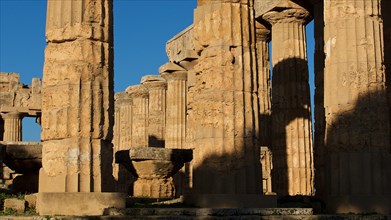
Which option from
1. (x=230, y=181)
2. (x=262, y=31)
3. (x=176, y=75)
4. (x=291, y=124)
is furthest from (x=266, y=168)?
(x=230, y=181)

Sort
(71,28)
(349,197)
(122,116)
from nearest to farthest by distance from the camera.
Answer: (71,28) < (349,197) < (122,116)

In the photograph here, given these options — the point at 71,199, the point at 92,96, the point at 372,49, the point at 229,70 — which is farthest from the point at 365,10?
the point at 71,199

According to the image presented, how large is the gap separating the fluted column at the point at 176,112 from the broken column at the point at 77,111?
14.8 metres

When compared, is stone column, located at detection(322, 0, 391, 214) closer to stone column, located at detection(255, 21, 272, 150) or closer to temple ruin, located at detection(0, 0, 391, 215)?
temple ruin, located at detection(0, 0, 391, 215)

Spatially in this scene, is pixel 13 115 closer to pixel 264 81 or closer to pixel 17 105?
pixel 17 105

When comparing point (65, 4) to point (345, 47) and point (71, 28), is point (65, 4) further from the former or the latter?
point (345, 47)

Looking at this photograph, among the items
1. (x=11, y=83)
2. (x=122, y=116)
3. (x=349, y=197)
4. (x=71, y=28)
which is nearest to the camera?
(x=71, y=28)

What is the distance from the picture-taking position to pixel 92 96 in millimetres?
13039

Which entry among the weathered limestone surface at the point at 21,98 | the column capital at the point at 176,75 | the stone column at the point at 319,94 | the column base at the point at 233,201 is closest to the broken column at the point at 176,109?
the column capital at the point at 176,75

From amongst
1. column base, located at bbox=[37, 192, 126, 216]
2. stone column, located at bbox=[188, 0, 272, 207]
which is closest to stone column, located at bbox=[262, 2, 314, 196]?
stone column, located at bbox=[188, 0, 272, 207]

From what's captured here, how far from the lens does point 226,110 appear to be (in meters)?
14.8

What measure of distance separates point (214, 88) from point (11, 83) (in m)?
28.7

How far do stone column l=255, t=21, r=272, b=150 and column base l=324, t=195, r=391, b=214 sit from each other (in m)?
10.4

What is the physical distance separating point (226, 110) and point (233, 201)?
204cm
